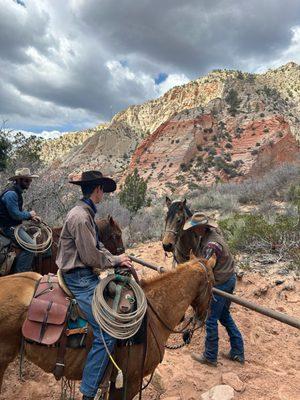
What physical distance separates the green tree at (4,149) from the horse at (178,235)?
462 inches

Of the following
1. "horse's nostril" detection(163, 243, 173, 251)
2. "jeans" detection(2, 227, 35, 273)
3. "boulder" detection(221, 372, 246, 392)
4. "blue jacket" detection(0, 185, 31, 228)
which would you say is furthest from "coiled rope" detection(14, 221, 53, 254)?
"boulder" detection(221, 372, 246, 392)

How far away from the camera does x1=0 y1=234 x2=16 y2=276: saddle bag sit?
560 cm

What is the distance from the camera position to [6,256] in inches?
222

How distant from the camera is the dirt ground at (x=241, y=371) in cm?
466

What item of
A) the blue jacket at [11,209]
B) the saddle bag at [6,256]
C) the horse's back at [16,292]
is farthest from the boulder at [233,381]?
the blue jacket at [11,209]

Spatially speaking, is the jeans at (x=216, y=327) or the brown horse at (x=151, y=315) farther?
the jeans at (x=216, y=327)

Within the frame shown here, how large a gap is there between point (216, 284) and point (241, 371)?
134 centimetres

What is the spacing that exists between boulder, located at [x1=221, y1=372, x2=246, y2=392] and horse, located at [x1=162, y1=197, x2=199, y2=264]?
207 centimetres

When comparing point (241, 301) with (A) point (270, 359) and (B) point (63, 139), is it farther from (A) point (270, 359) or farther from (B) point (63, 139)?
(B) point (63, 139)

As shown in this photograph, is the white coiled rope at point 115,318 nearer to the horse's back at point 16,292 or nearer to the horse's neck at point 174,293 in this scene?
the horse's neck at point 174,293

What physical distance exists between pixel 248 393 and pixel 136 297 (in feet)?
8.35

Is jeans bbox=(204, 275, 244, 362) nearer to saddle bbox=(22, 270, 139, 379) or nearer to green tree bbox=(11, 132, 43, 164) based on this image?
saddle bbox=(22, 270, 139, 379)

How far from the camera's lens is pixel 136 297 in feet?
11.2

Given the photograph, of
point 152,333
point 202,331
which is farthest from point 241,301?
point 202,331
